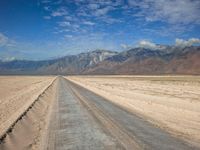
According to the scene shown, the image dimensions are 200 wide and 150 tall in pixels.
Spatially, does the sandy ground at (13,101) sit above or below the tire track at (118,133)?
below

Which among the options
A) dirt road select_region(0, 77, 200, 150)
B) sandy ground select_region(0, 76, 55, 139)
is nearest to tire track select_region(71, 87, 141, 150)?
dirt road select_region(0, 77, 200, 150)

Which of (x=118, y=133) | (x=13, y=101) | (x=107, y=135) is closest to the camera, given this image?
(x=107, y=135)

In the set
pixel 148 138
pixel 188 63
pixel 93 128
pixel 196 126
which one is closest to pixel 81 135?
pixel 93 128

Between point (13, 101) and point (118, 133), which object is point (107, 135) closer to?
point (118, 133)

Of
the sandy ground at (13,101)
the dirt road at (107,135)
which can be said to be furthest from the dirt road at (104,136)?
the sandy ground at (13,101)

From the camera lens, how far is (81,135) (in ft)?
33.0

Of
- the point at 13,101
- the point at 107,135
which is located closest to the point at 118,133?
the point at 107,135

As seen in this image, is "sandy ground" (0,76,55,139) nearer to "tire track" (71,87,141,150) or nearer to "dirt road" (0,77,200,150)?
"dirt road" (0,77,200,150)

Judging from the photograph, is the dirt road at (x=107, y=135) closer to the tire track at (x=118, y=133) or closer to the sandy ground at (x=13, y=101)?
the tire track at (x=118, y=133)

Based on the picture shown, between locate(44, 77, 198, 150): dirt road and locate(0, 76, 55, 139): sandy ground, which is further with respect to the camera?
locate(0, 76, 55, 139): sandy ground

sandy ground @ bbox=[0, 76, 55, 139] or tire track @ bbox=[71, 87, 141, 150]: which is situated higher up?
tire track @ bbox=[71, 87, 141, 150]

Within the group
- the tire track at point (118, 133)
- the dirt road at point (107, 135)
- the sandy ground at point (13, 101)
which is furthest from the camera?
the sandy ground at point (13, 101)

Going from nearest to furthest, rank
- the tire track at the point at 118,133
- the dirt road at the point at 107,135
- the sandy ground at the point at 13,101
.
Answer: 1. the tire track at the point at 118,133
2. the dirt road at the point at 107,135
3. the sandy ground at the point at 13,101

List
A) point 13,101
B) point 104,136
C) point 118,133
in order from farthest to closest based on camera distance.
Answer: point 13,101 → point 118,133 → point 104,136
